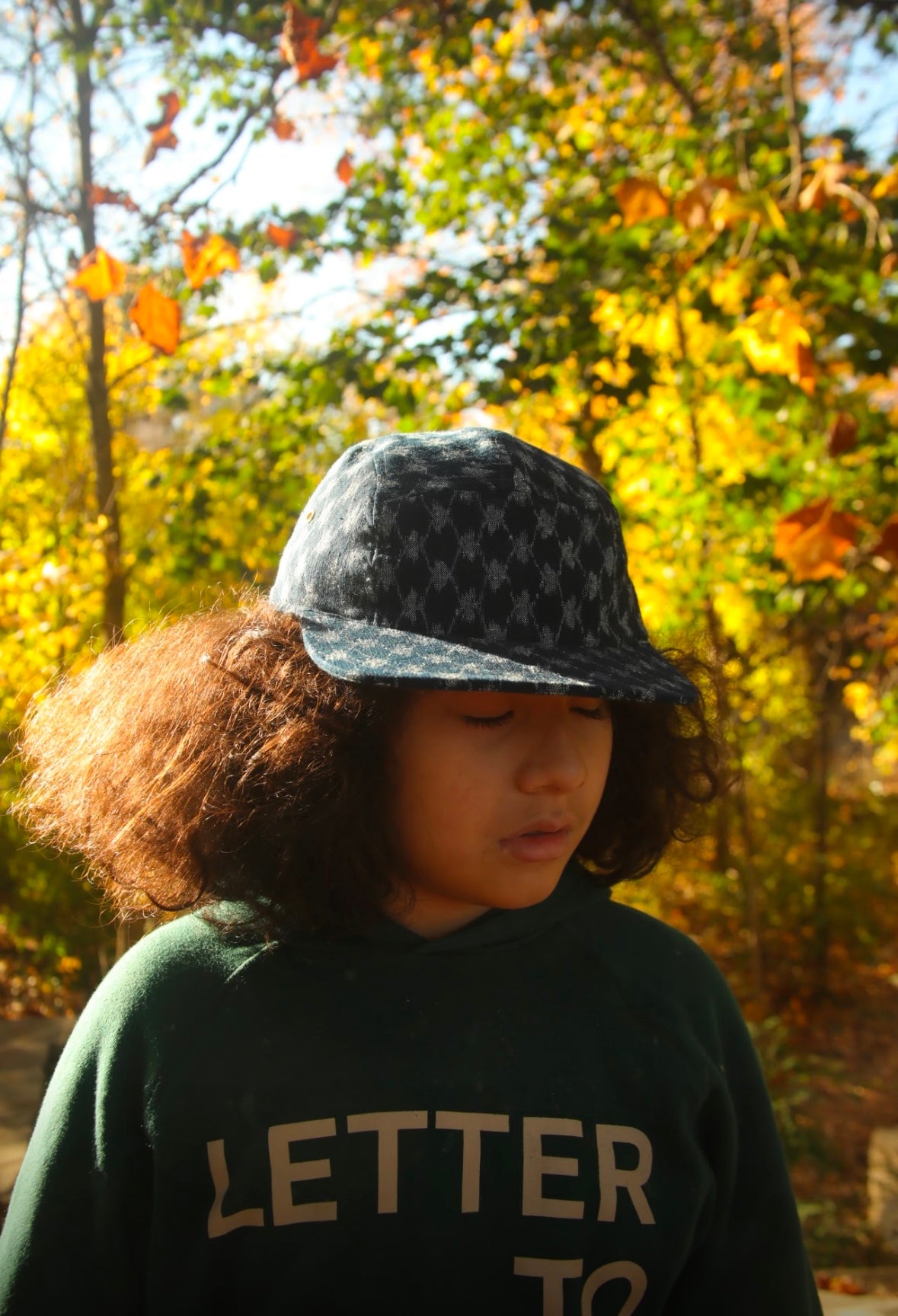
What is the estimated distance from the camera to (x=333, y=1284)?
1.06 m

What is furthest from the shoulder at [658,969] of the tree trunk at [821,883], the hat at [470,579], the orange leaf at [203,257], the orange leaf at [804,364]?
the tree trunk at [821,883]

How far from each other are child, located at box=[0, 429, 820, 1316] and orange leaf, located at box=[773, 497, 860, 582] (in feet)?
4.58

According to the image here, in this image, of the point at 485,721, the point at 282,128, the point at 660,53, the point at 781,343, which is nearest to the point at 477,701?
the point at 485,721

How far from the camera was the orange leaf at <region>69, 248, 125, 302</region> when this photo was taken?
94.3 inches

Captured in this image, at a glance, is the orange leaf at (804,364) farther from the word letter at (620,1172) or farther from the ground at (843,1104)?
the ground at (843,1104)

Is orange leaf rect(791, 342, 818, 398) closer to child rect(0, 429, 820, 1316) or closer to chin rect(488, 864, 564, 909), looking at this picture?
child rect(0, 429, 820, 1316)

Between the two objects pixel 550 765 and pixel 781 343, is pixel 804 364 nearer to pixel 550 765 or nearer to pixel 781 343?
pixel 781 343

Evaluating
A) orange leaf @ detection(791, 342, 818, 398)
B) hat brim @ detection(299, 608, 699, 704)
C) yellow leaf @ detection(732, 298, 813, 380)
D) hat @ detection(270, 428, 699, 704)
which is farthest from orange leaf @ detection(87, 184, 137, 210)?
hat brim @ detection(299, 608, 699, 704)

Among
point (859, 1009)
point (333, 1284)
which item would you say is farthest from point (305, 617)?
point (859, 1009)

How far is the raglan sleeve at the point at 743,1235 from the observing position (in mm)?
1217

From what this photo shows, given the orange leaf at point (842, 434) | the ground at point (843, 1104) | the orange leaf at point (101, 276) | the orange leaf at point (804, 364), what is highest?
the orange leaf at point (101, 276)

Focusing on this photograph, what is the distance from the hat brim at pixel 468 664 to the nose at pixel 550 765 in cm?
8

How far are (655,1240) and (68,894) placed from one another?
9.84 feet

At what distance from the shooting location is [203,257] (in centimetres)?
273
